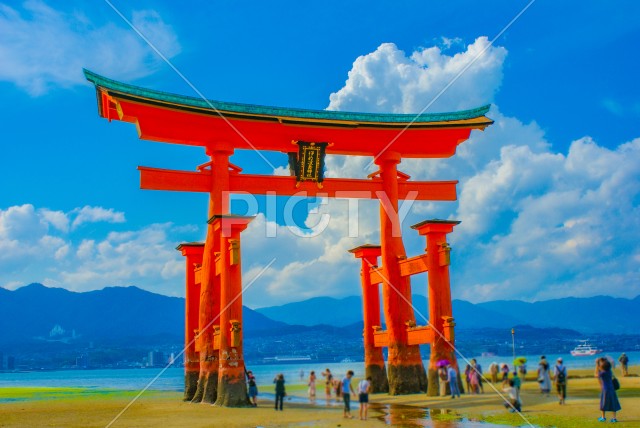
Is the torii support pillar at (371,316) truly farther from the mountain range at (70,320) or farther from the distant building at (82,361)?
the mountain range at (70,320)

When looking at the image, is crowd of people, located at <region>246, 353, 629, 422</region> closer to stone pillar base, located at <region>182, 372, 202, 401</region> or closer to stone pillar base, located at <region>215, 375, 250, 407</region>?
stone pillar base, located at <region>215, 375, 250, 407</region>

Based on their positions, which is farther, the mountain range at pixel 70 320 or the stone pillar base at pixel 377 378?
the mountain range at pixel 70 320

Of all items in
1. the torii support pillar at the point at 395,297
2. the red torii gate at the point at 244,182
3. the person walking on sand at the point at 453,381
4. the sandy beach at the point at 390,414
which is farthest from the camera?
the torii support pillar at the point at 395,297

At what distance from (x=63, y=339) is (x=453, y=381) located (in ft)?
584

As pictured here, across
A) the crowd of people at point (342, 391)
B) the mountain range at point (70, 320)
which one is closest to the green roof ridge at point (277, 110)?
the crowd of people at point (342, 391)

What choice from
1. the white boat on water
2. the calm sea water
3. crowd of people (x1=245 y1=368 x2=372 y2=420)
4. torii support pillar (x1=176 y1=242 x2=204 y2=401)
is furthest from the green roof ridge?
the white boat on water

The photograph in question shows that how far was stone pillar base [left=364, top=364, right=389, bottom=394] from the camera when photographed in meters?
24.0

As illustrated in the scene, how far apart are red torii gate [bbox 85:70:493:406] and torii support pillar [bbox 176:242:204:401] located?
0.13 feet

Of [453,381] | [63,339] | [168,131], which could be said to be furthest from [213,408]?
[63,339]

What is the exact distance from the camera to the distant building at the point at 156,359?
481 ft

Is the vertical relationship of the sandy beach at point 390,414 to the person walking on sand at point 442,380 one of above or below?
below

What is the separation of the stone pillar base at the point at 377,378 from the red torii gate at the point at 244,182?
1610mm

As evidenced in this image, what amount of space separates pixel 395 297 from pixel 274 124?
763 cm

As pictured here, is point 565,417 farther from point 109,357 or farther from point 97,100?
point 109,357
